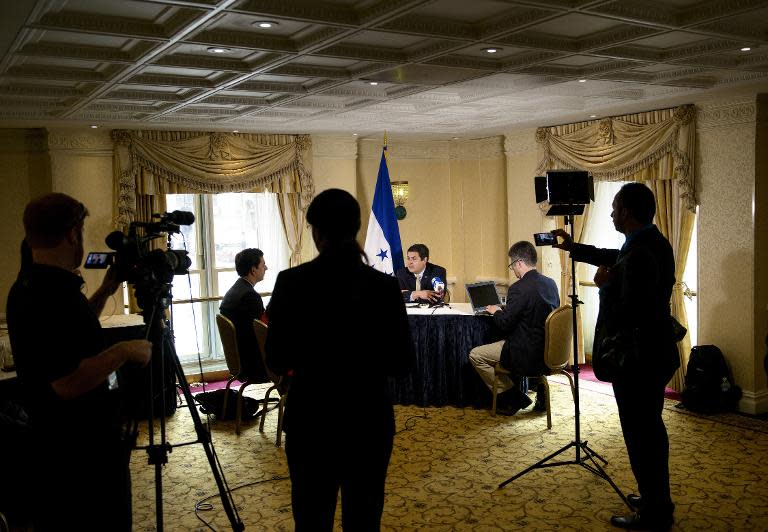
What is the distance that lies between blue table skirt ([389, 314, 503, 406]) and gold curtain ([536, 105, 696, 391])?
1.70 meters

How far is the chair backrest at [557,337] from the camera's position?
4895 mm

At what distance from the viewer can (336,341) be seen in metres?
1.92

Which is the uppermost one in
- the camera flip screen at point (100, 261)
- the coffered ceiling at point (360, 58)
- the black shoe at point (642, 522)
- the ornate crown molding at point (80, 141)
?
the coffered ceiling at point (360, 58)

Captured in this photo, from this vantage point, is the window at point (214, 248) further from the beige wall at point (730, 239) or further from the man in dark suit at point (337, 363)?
the man in dark suit at point (337, 363)

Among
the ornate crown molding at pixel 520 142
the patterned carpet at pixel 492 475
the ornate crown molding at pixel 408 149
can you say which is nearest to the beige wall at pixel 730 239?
the patterned carpet at pixel 492 475

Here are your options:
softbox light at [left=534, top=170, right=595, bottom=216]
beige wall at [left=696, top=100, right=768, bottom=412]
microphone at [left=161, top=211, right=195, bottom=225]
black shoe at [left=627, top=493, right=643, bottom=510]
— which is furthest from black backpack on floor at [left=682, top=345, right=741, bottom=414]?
microphone at [left=161, top=211, right=195, bottom=225]

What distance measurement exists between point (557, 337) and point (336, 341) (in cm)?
331

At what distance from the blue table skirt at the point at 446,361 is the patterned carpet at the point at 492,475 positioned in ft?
0.49

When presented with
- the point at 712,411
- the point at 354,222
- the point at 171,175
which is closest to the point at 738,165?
the point at 712,411

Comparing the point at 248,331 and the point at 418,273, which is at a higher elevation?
the point at 418,273

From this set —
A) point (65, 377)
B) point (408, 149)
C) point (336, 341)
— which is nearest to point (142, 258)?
point (65, 377)

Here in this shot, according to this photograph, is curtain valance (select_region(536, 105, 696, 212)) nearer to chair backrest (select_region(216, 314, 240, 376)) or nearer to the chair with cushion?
the chair with cushion

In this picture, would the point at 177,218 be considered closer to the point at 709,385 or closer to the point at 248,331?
the point at 248,331

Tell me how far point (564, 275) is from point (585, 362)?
96 cm
